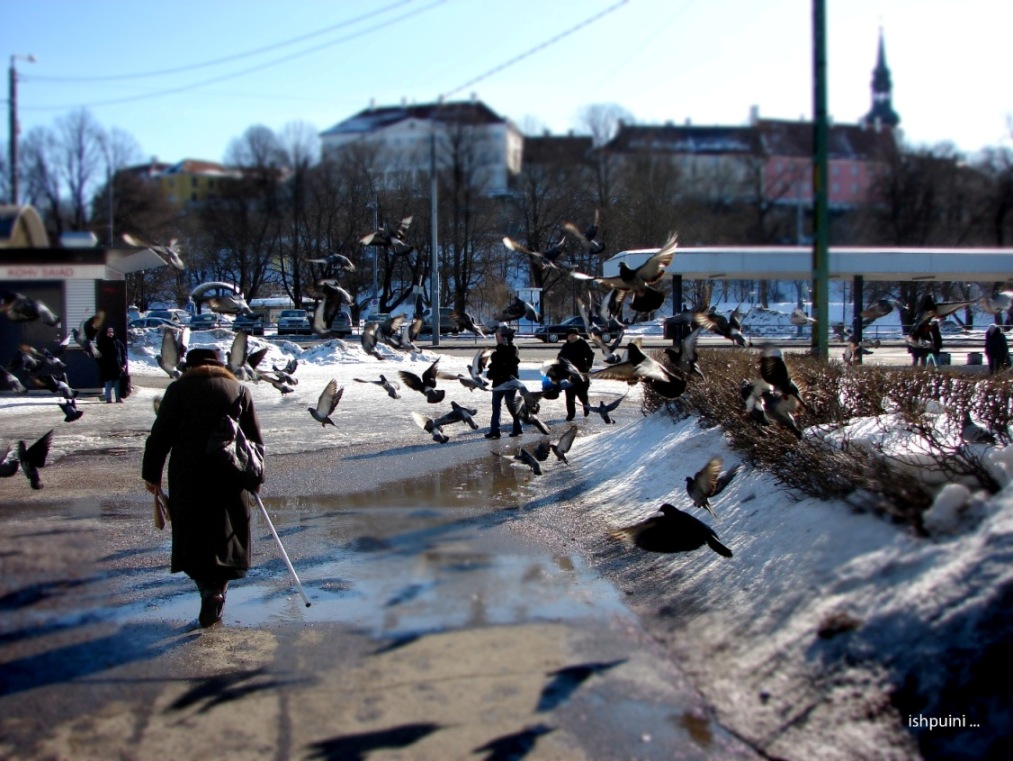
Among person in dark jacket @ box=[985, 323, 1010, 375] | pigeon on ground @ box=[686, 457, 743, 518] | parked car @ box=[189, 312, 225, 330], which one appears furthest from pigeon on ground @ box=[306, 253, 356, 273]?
person in dark jacket @ box=[985, 323, 1010, 375]

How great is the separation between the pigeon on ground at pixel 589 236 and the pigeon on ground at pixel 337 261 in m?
2.28

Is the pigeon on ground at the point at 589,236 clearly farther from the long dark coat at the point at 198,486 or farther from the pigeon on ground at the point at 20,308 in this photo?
the pigeon on ground at the point at 20,308

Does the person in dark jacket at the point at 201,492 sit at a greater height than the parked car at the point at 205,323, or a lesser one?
lesser

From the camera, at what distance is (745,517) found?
6.42 metres

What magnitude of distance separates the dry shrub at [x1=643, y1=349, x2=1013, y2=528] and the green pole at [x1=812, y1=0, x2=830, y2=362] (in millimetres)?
662

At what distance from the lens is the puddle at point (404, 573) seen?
5.66 m

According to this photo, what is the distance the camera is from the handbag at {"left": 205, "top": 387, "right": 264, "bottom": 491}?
18.0 feet

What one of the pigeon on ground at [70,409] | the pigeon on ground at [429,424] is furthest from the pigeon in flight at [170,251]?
the pigeon on ground at [70,409]

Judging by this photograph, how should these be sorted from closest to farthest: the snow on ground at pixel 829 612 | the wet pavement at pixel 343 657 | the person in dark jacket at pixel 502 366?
1. the snow on ground at pixel 829 612
2. the wet pavement at pixel 343 657
3. the person in dark jacket at pixel 502 366

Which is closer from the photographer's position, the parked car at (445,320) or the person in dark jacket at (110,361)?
the parked car at (445,320)

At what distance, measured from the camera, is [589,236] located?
9.47 meters

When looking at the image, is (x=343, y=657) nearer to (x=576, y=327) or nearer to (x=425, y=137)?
(x=425, y=137)

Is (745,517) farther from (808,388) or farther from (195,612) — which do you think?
(195,612)

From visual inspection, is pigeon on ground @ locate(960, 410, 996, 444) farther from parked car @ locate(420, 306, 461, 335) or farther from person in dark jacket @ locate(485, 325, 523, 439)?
parked car @ locate(420, 306, 461, 335)
